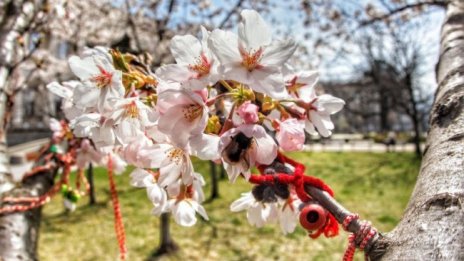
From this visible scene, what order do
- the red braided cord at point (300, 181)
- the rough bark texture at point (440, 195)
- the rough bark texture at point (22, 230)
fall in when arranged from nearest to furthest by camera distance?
the rough bark texture at point (440, 195) < the red braided cord at point (300, 181) < the rough bark texture at point (22, 230)

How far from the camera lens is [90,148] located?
5.78 ft

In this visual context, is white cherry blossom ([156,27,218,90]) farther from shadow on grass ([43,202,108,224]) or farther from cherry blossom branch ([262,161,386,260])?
shadow on grass ([43,202,108,224])

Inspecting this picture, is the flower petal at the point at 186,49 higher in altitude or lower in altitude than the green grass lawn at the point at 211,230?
higher

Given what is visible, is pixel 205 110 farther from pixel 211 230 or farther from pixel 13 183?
pixel 211 230

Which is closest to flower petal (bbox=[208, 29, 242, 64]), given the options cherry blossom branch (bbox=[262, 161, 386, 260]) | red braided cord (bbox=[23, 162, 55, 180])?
cherry blossom branch (bbox=[262, 161, 386, 260])

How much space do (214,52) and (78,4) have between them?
40.2 ft

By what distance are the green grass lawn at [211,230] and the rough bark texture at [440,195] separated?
504 cm

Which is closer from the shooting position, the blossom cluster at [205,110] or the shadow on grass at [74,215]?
the blossom cluster at [205,110]

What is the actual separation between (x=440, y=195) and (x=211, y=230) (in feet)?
20.9

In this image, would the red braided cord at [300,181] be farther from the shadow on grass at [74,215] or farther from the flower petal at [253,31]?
the shadow on grass at [74,215]

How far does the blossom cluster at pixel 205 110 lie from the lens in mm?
671

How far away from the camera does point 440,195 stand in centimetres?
70

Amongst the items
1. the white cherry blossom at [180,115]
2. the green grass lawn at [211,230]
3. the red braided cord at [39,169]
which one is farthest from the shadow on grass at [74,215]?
the white cherry blossom at [180,115]

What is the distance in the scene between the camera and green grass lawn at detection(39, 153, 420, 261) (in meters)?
5.85
